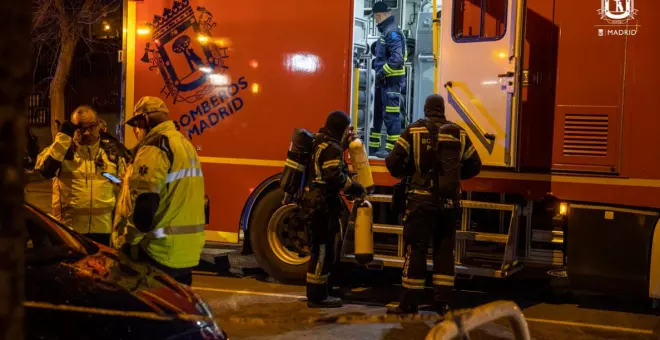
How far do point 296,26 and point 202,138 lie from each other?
1523 mm

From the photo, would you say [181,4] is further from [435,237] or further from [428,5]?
[435,237]

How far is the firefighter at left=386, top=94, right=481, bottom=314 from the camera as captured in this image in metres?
5.97

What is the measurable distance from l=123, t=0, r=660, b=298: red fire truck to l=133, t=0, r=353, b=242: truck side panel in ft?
0.05

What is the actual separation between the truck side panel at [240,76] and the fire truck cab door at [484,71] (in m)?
1.03

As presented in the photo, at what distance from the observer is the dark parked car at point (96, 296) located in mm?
3115

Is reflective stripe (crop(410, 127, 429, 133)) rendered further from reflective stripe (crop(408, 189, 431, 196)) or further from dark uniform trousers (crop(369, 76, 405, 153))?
dark uniform trousers (crop(369, 76, 405, 153))

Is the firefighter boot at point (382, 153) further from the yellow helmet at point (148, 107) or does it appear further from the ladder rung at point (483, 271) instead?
the yellow helmet at point (148, 107)

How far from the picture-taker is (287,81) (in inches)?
290

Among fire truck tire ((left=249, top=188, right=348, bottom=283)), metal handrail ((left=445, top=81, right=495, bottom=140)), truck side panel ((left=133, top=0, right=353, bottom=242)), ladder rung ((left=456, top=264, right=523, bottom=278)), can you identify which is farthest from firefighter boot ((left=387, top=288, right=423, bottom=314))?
truck side panel ((left=133, top=0, right=353, bottom=242))

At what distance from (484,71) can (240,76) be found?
2502mm

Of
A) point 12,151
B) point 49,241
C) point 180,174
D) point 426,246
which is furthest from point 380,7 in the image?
point 12,151

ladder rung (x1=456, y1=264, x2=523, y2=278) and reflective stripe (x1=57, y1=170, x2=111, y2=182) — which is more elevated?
reflective stripe (x1=57, y1=170, x2=111, y2=182)

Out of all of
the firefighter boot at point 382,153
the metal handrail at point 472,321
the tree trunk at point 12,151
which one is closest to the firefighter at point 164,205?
the metal handrail at point 472,321

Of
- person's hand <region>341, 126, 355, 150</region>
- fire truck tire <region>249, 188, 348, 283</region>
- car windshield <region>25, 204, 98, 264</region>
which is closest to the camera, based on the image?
car windshield <region>25, 204, 98, 264</region>
